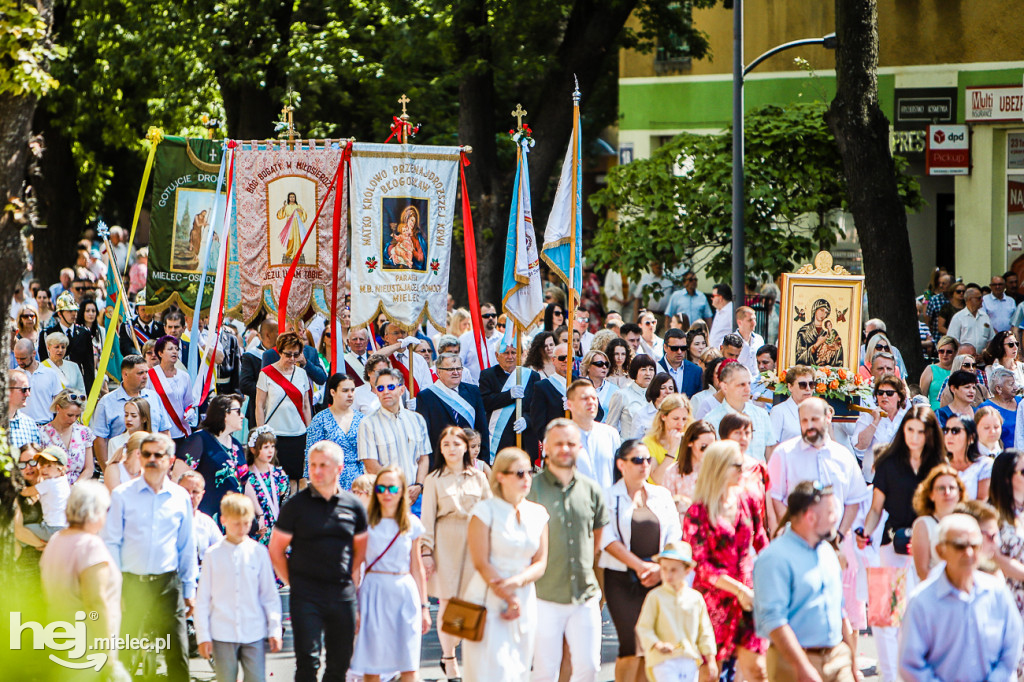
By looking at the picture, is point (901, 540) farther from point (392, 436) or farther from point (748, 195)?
point (748, 195)

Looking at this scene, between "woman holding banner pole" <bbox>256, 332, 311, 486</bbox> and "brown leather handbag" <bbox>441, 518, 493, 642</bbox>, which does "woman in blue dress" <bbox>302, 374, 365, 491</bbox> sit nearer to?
"woman holding banner pole" <bbox>256, 332, 311, 486</bbox>

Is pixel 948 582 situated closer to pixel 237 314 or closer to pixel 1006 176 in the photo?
pixel 237 314

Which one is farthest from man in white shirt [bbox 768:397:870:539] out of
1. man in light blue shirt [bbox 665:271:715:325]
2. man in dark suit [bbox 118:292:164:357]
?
man in light blue shirt [bbox 665:271:715:325]

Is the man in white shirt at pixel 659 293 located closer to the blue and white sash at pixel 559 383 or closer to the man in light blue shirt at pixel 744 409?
the blue and white sash at pixel 559 383

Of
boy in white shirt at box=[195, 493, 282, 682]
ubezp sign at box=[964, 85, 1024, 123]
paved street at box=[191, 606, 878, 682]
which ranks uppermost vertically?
ubezp sign at box=[964, 85, 1024, 123]

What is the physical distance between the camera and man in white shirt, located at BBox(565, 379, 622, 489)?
9.48 metres

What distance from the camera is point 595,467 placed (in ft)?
31.7

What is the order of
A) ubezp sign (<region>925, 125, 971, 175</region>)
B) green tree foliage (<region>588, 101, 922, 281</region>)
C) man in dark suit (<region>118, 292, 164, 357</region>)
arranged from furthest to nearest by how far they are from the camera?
ubezp sign (<region>925, 125, 971, 175</region>), green tree foliage (<region>588, 101, 922, 281</region>), man in dark suit (<region>118, 292, 164, 357</region>)

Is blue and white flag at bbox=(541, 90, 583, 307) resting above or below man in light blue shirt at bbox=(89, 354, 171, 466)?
above

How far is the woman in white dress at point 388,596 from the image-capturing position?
320 inches

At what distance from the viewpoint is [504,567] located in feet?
24.8

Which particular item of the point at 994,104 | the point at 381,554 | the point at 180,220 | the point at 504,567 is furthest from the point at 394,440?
the point at 994,104

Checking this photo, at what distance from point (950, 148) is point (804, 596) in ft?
61.0

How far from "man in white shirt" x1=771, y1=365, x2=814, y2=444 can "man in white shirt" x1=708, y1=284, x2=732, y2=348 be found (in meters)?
6.14
